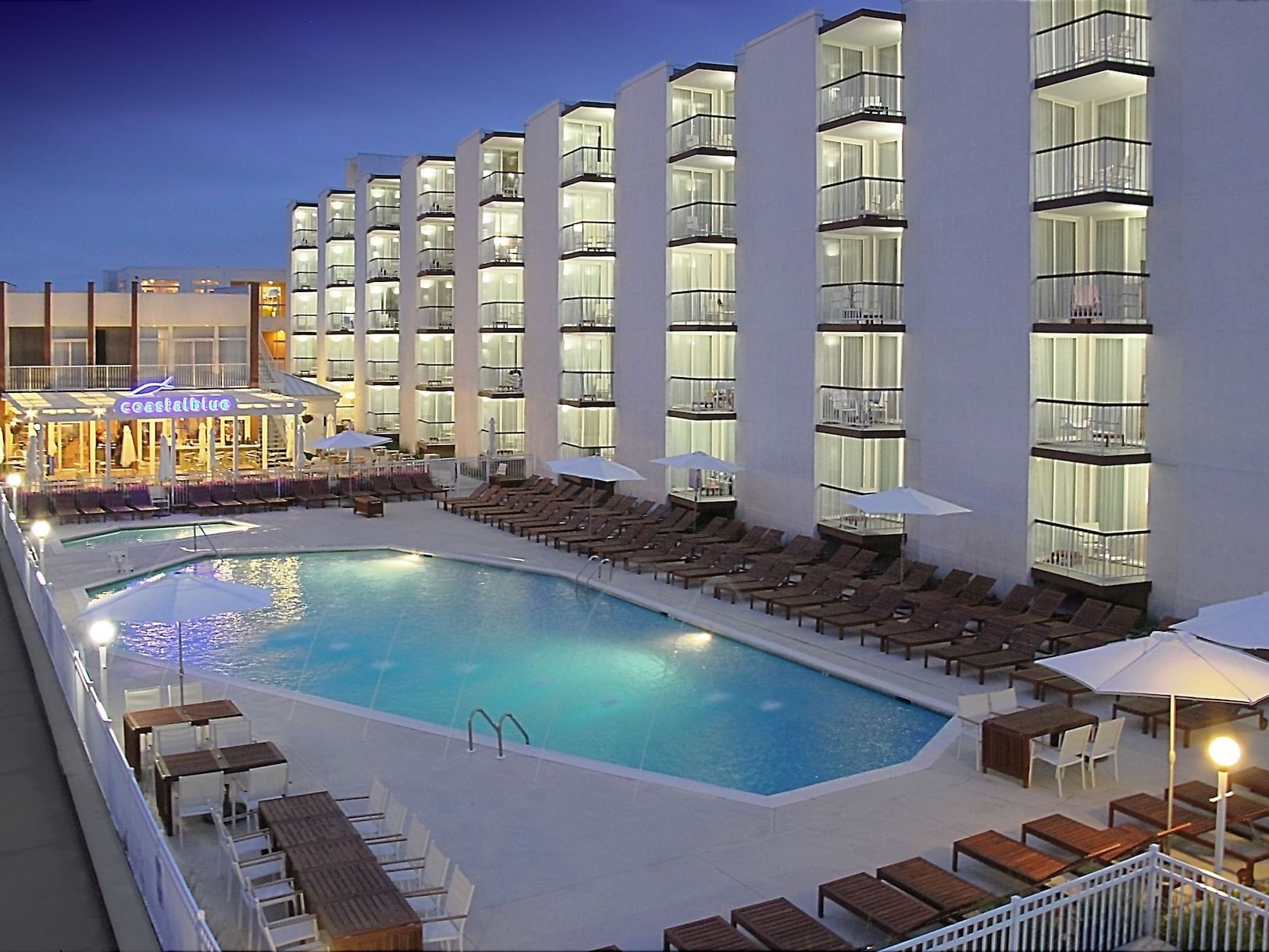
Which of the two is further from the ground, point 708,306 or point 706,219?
point 706,219

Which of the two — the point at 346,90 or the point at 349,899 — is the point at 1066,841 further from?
the point at 346,90

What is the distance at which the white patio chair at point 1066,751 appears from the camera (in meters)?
13.4

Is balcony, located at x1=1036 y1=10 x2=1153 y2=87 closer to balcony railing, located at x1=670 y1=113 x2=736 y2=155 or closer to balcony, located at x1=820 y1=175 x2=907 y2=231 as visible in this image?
balcony, located at x1=820 y1=175 x2=907 y2=231

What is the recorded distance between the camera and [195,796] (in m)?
12.2

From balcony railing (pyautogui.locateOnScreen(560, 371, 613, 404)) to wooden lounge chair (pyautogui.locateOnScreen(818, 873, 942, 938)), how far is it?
2620cm

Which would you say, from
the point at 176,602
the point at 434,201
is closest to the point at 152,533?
the point at 176,602

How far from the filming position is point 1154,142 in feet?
65.6

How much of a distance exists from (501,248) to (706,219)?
1361 cm

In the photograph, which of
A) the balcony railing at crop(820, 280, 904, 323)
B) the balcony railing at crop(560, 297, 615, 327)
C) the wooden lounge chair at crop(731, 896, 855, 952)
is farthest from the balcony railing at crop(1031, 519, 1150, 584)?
the balcony railing at crop(560, 297, 615, 327)

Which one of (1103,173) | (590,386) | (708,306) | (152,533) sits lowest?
(152,533)

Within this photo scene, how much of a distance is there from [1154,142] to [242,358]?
1820 inches

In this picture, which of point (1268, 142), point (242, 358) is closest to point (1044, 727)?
point (1268, 142)

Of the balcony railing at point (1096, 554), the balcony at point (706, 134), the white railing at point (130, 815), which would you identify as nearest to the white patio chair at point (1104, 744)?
the balcony railing at point (1096, 554)

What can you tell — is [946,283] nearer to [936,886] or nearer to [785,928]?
[936,886]
